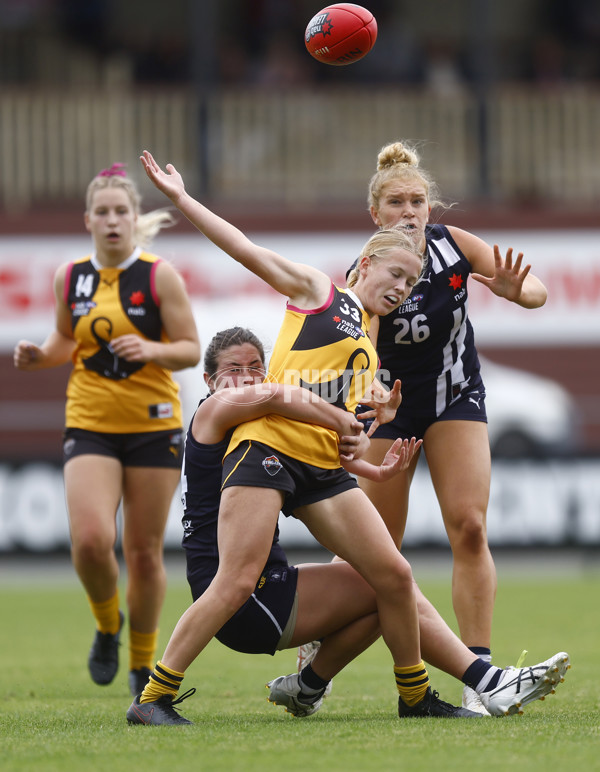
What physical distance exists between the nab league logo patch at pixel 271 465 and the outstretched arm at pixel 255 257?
1.90 ft

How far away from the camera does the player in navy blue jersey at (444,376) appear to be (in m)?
5.18

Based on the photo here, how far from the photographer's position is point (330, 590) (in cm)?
472

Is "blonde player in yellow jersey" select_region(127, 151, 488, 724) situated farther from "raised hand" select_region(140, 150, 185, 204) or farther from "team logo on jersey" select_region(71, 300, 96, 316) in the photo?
"team logo on jersey" select_region(71, 300, 96, 316)

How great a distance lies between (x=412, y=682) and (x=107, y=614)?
2.00m

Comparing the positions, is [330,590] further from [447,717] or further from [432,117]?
[432,117]

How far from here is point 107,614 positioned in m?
6.15

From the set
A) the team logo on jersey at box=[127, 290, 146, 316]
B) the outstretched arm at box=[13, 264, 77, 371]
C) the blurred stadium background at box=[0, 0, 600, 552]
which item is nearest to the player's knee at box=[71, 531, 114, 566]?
the outstretched arm at box=[13, 264, 77, 371]

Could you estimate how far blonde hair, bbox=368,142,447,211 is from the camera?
527cm

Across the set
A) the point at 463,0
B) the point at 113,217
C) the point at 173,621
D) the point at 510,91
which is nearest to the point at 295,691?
the point at 113,217

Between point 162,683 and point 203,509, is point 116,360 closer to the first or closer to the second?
point 203,509

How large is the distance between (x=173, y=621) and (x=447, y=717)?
4586mm

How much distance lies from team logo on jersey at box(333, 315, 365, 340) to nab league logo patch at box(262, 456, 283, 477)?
53 cm

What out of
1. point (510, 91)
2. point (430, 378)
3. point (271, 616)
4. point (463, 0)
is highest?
point (463, 0)

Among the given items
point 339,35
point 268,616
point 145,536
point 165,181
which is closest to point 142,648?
point 145,536
